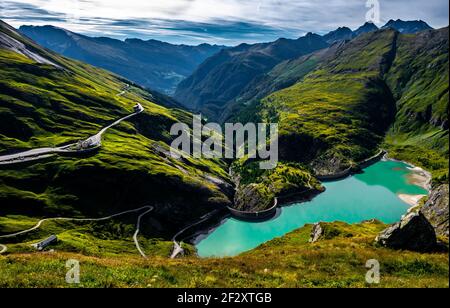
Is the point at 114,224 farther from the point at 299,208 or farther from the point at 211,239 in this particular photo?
the point at 299,208

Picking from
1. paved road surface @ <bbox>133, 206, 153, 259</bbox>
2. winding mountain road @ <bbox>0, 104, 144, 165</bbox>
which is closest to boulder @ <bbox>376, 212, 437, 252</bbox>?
paved road surface @ <bbox>133, 206, 153, 259</bbox>

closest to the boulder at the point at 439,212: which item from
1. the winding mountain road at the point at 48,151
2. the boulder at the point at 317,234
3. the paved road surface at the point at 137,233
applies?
the boulder at the point at 317,234

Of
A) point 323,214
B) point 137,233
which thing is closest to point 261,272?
point 137,233

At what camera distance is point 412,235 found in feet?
115

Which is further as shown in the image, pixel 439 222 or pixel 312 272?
pixel 439 222

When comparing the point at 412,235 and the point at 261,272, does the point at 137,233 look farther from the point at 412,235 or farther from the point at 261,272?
the point at 412,235

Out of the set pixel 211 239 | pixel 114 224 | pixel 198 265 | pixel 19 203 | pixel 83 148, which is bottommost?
pixel 211 239

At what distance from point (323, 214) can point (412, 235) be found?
419 feet

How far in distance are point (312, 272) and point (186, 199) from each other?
128737 millimetres

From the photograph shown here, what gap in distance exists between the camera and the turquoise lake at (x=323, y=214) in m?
135

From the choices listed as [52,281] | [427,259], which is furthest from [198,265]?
[427,259]

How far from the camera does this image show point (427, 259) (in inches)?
1076
